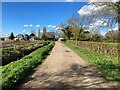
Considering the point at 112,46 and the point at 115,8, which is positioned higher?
the point at 115,8

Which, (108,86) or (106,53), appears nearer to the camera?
(108,86)

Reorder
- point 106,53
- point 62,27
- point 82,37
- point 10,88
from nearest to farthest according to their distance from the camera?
point 10,88, point 106,53, point 82,37, point 62,27

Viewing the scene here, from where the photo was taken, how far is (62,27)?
84188 millimetres

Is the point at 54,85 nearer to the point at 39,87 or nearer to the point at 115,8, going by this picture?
the point at 39,87

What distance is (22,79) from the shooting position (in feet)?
30.2

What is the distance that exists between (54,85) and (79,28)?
4893 cm

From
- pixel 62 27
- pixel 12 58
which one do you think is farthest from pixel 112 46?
pixel 62 27

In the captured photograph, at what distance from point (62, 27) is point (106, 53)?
66.1 m

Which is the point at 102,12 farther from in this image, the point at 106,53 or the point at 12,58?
the point at 12,58

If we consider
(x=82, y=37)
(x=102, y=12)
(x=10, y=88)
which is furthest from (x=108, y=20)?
(x=82, y=37)

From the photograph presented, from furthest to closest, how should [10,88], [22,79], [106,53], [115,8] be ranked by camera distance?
1. [106,53]
2. [115,8]
3. [22,79]
4. [10,88]

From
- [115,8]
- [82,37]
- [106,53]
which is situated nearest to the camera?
[115,8]

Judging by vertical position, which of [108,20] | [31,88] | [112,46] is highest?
[108,20]

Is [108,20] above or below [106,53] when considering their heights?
above
